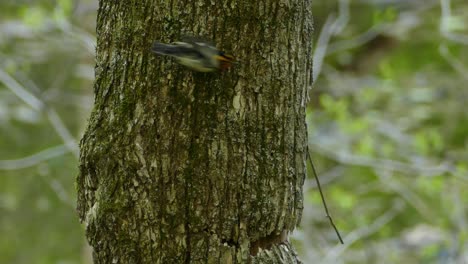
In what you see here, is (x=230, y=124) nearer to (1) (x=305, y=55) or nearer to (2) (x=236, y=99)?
(2) (x=236, y=99)

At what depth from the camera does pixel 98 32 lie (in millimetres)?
1453

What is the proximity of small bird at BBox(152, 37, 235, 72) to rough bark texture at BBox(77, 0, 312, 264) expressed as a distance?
0.11 ft

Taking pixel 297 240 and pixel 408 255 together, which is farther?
pixel 408 255

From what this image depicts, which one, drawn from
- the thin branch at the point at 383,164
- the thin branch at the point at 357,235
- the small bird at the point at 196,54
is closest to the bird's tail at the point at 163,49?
the small bird at the point at 196,54

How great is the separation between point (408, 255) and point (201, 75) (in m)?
3.69

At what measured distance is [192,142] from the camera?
1.32 m

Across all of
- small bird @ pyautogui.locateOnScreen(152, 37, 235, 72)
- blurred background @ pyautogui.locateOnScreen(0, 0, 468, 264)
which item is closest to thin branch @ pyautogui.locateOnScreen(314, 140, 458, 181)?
blurred background @ pyautogui.locateOnScreen(0, 0, 468, 264)

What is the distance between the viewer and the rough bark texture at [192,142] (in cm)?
132

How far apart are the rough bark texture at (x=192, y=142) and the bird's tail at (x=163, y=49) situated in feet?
0.18

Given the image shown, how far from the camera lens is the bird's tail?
127 cm

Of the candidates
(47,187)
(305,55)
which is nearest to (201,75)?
(305,55)

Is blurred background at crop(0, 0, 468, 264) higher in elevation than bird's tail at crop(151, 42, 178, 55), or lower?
lower

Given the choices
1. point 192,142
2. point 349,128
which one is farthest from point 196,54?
point 349,128

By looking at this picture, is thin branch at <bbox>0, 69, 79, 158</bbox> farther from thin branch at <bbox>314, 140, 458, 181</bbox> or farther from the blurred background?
thin branch at <bbox>314, 140, 458, 181</bbox>
